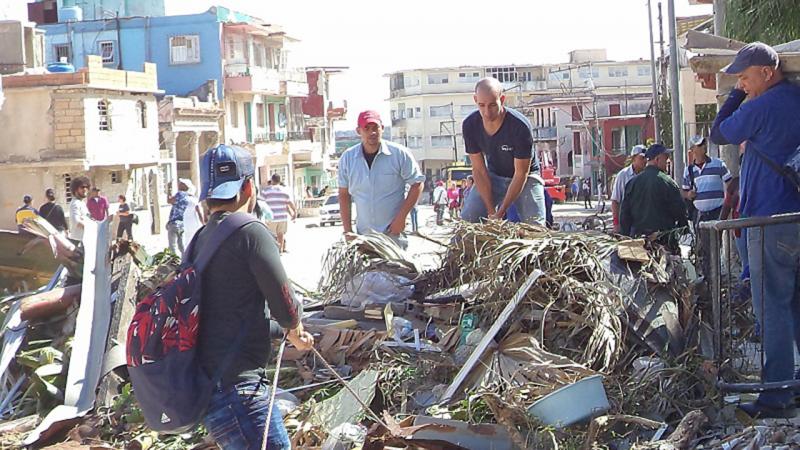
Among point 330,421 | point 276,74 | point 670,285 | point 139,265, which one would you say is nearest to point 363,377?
point 330,421

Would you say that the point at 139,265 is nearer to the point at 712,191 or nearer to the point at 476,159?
the point at 476,159

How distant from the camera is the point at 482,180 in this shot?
8344mm

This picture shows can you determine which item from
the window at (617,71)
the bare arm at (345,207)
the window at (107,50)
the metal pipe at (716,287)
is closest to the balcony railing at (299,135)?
the window at (107,50)

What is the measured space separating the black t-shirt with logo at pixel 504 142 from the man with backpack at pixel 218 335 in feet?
13.5

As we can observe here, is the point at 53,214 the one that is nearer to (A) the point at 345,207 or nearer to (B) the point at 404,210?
(A) the point at 345,207

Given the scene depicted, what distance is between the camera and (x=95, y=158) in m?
43.0

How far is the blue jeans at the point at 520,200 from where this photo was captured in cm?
828

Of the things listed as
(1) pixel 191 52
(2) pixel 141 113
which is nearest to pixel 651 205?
(2) pixel 141 113

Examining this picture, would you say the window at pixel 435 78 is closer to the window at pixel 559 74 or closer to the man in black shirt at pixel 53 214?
the window at pixel 559 74

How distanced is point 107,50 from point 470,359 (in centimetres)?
6088

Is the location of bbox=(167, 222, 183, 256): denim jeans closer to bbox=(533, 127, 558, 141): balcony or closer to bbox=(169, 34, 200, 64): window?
bbox=(169, 34, 200, 64): window

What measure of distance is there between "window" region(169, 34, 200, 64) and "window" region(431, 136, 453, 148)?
42.2 meters

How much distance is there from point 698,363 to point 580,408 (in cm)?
94

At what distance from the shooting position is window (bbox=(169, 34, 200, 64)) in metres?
63.0
